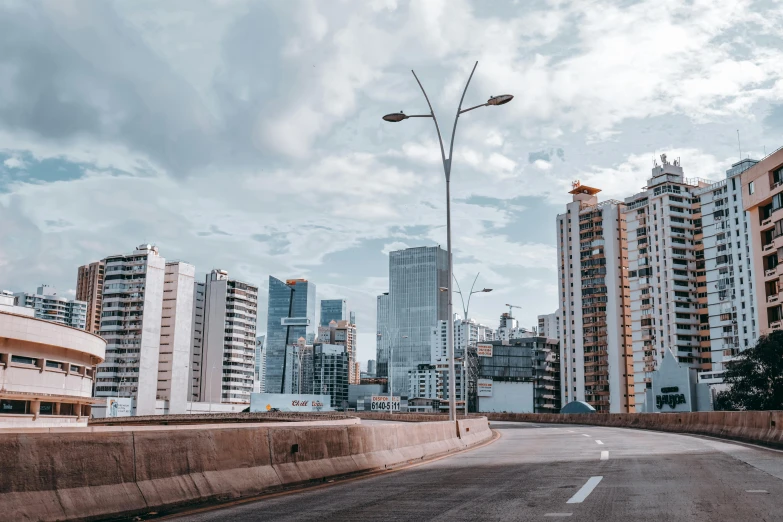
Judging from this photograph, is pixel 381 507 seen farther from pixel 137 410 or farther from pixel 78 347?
pixel 137 410

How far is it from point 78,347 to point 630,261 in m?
111

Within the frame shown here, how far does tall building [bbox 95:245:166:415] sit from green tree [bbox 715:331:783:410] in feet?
379

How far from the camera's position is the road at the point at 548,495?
788 centimetres

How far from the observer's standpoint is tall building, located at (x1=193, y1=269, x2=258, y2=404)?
181 metres

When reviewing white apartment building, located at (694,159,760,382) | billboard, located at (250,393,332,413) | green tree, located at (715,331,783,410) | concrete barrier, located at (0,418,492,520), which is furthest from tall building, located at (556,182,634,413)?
concrete barrier, located at (0,418,492,520)

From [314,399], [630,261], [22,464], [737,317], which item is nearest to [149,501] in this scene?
[22,464]

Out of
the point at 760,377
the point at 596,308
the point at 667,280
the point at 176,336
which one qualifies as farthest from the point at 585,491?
the point at 176,336

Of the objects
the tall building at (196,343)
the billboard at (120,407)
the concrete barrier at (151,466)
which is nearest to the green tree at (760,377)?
the concrete barrier at (151,466)

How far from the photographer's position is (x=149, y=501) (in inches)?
328

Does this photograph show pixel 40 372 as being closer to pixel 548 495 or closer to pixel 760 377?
pixel 548 495

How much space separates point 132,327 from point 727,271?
117223mm

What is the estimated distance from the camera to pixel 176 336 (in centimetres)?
16262

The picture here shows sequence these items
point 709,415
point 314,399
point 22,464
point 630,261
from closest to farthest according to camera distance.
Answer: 1. point 22,464
2. point 709,415
3. point 630,261
4. point 314,399

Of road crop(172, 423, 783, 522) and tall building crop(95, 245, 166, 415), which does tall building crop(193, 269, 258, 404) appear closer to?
tall building crop(95, 245, 166, 415)
